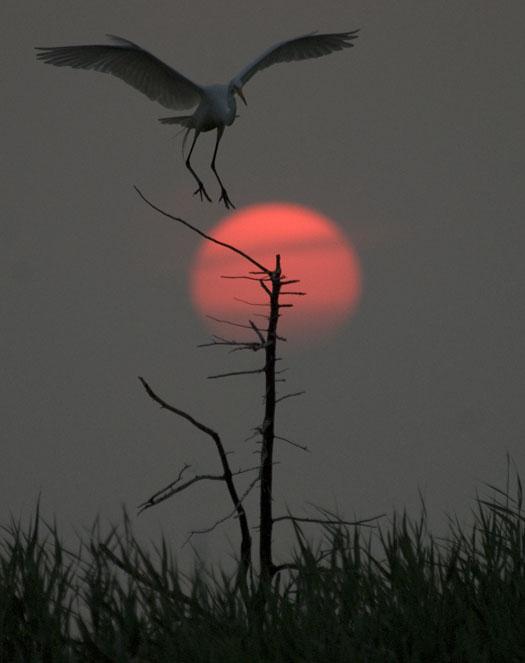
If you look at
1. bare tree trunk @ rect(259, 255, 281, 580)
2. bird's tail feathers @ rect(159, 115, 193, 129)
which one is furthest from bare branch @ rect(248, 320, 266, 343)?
bird's tail feathers @ rect(159, 115, 193, 129)

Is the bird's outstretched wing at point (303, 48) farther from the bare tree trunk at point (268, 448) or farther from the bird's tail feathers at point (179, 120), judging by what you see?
the bare tree trunk at point (268, 448)

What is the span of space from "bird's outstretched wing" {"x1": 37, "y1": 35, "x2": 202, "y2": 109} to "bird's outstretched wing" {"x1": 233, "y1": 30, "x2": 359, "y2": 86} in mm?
542

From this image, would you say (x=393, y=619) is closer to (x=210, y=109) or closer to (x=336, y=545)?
(x=336, y=545)

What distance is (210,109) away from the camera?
6375mm

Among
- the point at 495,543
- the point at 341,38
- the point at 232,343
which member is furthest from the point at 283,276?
the point at 341,38

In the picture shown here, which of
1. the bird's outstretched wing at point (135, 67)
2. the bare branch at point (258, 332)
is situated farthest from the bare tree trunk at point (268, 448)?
the bird's outstretched wing at point (135, 67)

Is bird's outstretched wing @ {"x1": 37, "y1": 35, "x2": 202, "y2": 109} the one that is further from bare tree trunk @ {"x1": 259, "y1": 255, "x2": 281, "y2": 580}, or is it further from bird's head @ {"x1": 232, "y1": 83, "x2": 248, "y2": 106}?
bare tree trunk @ {"x1": 259, "y1": 255, "x2": 281, "y2": 580}

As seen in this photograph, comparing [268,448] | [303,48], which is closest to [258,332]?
[268,448]

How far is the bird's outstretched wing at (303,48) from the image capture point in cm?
741

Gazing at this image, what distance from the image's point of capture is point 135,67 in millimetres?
7281

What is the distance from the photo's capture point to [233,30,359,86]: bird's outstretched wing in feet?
24.3

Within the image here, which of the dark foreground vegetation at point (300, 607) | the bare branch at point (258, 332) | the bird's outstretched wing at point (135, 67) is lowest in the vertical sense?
the dark foreground vegetation at point (300, 607)

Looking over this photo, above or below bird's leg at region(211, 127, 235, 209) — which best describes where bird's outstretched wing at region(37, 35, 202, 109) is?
above

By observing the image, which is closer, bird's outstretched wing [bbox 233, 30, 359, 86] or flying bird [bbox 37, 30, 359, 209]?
flying bird [bbox 37, 30, 359, 209]
